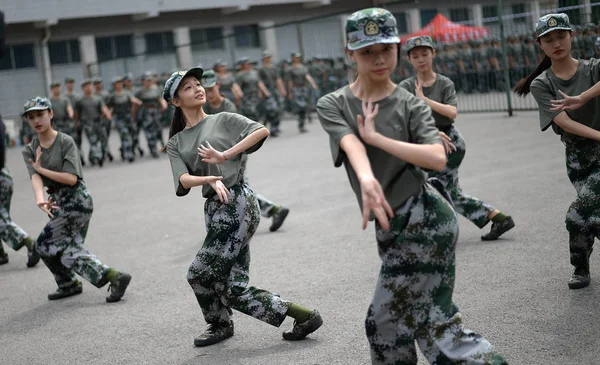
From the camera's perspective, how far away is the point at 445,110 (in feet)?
24.7

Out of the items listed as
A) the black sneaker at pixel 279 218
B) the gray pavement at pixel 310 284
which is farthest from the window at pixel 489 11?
the black sneaker at pixel 279 218

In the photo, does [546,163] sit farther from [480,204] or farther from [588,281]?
[588,281]

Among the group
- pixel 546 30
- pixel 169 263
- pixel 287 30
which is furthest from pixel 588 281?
pixel 287 30

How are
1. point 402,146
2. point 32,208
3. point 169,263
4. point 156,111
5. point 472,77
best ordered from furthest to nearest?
point 472,77 < point 156,111 < point 32,208 < point 169,263 < point 402,146

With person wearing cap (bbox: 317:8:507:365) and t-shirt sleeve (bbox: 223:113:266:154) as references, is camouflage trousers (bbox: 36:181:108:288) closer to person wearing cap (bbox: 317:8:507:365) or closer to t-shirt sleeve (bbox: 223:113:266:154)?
t-shirt sleeve (bbox: 223:113:266:154)

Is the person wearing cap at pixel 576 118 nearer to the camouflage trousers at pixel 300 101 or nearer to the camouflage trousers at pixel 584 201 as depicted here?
the camouflage trousers at pixel 584 201

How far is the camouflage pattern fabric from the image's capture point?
72.6 feet

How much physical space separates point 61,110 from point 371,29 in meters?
18.2

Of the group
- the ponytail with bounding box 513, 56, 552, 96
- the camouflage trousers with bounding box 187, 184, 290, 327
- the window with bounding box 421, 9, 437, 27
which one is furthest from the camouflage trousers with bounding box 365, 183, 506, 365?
the window with bounding box 421, 9, 437, 27

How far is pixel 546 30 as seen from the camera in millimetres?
6070

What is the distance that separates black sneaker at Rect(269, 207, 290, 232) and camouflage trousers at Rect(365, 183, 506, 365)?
629 centimetres

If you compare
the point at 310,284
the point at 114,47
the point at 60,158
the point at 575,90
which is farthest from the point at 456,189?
the point at 114,47

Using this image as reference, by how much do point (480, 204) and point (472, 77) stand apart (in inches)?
632

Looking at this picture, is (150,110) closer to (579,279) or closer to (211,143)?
(211,143)
